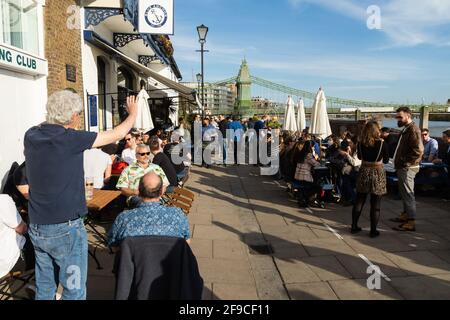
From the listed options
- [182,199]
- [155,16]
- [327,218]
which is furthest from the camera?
[155,16]

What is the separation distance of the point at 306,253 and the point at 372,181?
140 centimetres

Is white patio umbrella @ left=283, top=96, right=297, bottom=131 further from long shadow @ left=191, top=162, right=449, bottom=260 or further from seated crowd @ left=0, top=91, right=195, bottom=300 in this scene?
seated crowd @ left=0, top=91, right=195, bottom=300

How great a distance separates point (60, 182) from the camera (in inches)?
96.3

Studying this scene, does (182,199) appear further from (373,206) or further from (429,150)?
(429,150)

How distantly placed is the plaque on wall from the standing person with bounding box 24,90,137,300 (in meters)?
5.48

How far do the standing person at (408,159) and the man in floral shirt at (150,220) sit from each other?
3981 mm

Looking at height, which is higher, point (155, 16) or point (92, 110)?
point (155, 16)

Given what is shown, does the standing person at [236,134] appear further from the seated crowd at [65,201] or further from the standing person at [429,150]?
the seated crowd at [65,201]

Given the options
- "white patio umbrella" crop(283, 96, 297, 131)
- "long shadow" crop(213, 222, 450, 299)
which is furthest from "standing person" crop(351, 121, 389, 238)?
"white patio umbrella" crop(283, 96, 297, 131)

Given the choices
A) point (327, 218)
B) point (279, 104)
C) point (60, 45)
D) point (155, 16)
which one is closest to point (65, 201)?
point (327, 218)

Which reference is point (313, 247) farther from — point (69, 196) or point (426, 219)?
point (69, 196)

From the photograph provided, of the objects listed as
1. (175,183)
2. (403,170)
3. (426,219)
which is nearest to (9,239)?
(175,183)

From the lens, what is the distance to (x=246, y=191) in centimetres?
875
